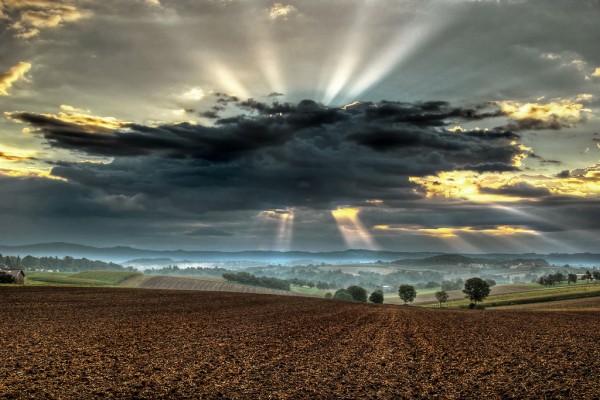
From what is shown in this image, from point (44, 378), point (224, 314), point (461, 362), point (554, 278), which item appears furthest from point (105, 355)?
point (554, 278)

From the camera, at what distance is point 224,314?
52344mm

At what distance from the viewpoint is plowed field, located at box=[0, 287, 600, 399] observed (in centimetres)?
1970

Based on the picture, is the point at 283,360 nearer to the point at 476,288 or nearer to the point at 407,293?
the point at 476,288

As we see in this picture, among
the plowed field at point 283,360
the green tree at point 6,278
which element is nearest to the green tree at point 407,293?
the plowed field at point 283,360

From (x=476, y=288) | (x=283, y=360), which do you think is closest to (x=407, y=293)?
(x=476, y=288)

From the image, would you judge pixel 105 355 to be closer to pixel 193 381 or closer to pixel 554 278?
pixel 193 381

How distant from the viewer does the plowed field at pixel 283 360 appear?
776 inches

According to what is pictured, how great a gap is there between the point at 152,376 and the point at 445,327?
33.1 m

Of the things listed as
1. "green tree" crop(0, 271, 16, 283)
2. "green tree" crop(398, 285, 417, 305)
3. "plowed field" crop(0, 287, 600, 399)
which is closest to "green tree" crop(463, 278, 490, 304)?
"green tree" crop(398, 285, 417, 305)

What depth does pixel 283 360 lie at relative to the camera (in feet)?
84.5

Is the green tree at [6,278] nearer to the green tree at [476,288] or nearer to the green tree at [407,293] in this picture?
the green tree at [407,293]

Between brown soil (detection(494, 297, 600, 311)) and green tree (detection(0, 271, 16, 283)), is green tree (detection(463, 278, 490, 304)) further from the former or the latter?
green tree (detection(0, 271, 16, 283))

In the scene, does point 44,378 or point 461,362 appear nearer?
point 44,378

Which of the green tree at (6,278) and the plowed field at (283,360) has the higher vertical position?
the plowed field at (283,360)
